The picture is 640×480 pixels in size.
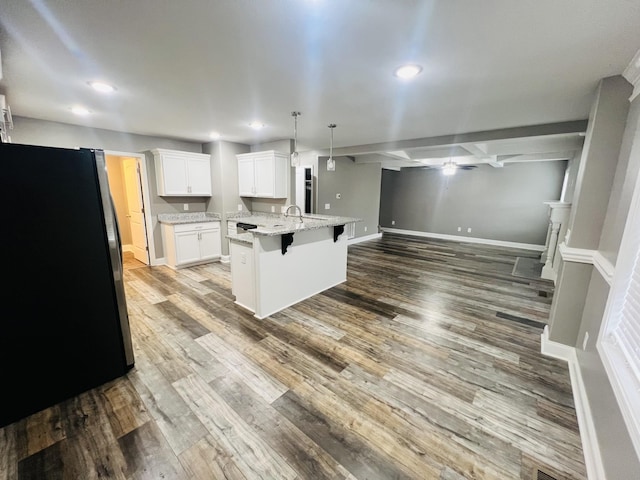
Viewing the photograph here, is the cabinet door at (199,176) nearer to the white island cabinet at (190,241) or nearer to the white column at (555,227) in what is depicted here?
the white island cabinet at (190,241)

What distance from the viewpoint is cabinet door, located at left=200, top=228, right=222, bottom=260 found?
5195mm

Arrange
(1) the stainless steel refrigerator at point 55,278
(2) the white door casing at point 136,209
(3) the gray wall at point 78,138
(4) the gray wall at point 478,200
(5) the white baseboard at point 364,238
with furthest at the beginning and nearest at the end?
1. (5) the white baseboard at point 364,238
2. (4) the gray wall at point 478,200
3. (2) the white door casing at point 136,209
4. (3) the gray wall at point 78,138
5. (1) the stainless steel refrigerator at point 55,278

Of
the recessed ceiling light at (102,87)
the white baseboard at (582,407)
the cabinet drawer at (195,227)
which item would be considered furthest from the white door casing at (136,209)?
the white baseboard at (582,407)

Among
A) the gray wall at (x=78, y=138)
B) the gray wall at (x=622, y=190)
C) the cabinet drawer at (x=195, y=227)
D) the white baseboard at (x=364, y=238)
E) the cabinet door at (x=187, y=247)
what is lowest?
the white baseboard at (x=364, y=238)

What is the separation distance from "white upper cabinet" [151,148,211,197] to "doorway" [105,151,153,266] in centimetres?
36

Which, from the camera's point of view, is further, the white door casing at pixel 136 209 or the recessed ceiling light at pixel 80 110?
the white door casing at pixel 136 209

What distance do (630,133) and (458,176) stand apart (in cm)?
686

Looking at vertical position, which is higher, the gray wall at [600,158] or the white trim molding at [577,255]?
the gray wall at [600,158]

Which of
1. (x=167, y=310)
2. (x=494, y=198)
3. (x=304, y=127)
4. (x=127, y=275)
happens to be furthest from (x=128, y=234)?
(x=494, y=198)

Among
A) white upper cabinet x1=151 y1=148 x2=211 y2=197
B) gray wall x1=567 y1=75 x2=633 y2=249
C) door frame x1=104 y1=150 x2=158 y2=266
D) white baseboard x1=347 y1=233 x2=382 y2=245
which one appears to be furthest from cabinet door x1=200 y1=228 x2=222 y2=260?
gray wall x1=567 y1=75 x2=633 y2=249

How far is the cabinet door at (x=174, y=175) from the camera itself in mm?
4797

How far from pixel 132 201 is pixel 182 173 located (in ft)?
4.74

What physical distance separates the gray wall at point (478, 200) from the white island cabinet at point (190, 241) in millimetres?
A: 6445

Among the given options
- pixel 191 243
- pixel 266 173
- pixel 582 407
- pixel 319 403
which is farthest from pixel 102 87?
pixel 582 407
